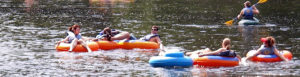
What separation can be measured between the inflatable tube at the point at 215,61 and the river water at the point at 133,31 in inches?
13.0

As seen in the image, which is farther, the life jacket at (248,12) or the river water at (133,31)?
the life jacket at (248,12)

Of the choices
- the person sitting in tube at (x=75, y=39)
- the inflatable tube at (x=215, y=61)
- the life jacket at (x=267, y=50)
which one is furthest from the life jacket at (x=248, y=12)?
the inflatable tube at (x=215, y=61)

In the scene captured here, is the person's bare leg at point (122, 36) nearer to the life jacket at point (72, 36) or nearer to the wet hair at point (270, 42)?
the life jacket at point (72, 36)

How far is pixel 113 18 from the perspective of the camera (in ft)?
121

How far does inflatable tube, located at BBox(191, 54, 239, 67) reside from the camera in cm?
1972

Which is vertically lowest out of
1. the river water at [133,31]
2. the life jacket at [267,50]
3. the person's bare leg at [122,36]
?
the river water at [133,31]

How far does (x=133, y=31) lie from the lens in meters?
30.2

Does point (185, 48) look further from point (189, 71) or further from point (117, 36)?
point (189, 71)

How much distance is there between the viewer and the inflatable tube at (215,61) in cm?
1972

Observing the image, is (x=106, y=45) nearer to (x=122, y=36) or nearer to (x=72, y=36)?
(x=122, y=36)

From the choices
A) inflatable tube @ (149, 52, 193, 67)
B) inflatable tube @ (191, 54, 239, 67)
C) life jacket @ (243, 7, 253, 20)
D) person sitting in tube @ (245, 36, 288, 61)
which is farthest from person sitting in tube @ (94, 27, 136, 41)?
life jacket @ (243, 7, 253, 20)

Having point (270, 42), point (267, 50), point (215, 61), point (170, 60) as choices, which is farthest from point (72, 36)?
point (270, 42)

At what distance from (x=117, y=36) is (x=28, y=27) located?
8591 millimetres

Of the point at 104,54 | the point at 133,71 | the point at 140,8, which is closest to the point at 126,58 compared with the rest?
the point at 104,54
